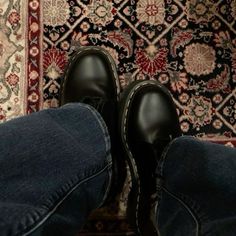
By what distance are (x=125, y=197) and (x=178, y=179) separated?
0.94 feet

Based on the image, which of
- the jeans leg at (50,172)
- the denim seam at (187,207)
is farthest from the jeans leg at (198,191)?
the jeans leg at (50,172)

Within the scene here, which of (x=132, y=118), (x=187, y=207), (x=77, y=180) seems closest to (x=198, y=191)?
(x=187, y=207)

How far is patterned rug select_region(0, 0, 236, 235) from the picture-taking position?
0.95 metres

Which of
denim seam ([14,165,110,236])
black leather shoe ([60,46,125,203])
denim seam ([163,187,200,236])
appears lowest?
denim seam ([163,187,200,236])

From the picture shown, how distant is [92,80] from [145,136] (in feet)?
0.65

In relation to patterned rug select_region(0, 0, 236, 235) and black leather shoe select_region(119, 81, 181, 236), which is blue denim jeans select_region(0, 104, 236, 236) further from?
patterned rug select_region(0, 0, 236, 235)

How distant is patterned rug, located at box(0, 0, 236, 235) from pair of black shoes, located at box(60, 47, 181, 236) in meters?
0.03

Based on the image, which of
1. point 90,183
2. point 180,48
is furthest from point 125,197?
point 180,48

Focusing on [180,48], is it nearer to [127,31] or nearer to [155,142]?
[127,31]

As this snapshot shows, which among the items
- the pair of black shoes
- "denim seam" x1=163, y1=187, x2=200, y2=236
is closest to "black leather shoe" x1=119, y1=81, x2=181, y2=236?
the pair of black shoes

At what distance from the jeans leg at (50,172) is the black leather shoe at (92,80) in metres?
0.19

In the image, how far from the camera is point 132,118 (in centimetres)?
92

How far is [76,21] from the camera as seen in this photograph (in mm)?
961

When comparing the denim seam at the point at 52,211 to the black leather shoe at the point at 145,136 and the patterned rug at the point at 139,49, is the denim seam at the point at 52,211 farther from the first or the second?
the patterned rug at the point at 139,49
